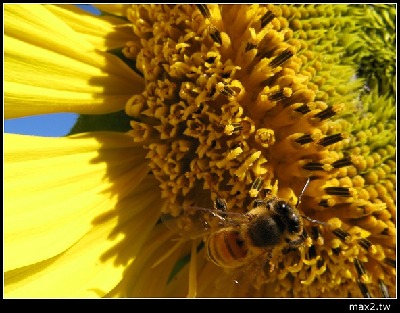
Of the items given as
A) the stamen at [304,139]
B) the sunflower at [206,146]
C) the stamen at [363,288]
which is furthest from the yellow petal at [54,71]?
the stamen at [363,288]

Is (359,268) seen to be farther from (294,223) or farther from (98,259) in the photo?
(98,259)

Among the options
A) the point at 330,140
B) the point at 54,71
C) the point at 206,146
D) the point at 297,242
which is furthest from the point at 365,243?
the point at 54,71

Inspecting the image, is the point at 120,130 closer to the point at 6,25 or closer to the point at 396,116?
the point at 6,25

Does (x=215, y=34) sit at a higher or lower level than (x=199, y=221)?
higher

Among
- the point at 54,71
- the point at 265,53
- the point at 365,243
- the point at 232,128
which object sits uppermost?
the point at 54,71

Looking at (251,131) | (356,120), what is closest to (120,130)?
(251,131)

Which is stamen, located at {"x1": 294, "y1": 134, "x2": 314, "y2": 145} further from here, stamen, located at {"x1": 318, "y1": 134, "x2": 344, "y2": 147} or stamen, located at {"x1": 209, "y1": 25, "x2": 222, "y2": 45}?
stamen, located at {"x1": 209, "y1": 25, "x2": 222, "y2": 45}

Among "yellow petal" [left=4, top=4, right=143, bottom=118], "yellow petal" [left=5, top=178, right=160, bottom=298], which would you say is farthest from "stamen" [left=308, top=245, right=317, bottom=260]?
"yellow petal" [left=4, top=4, right=143, bottom=118]
